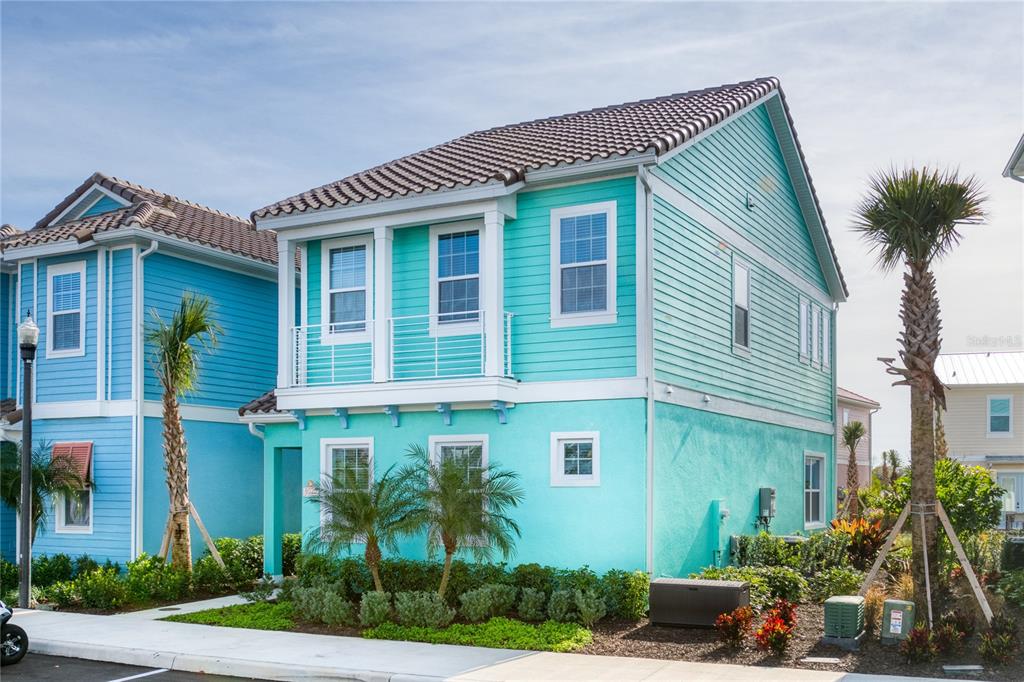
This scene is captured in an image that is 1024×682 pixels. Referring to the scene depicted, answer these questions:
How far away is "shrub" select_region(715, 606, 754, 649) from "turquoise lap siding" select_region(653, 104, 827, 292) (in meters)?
6.44

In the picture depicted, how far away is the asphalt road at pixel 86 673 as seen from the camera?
37.6ft

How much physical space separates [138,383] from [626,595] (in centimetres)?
1045

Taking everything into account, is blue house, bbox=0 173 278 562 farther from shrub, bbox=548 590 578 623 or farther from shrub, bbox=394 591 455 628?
shrub, bbox=548 590 578 623

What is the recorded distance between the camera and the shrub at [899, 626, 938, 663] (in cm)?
1109

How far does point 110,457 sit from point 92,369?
5.68ft

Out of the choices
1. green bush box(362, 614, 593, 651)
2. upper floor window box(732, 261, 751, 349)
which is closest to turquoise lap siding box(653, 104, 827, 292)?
upper floor window box(732, 261, 751, 349)

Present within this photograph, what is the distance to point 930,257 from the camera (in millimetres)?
13219

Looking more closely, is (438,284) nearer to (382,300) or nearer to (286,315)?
(382,300)

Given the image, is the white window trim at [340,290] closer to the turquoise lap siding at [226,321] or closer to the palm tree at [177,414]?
the palm tree at [177,414]

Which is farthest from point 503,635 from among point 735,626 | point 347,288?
point 347,288

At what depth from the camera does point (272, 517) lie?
18.3m

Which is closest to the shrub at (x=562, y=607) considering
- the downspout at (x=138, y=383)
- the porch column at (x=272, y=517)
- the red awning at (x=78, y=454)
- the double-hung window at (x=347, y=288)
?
the double-hung window at (x=347, y=288)

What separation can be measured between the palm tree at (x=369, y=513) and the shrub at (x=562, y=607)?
2111 mm

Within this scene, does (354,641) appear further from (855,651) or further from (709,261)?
(709,261)
